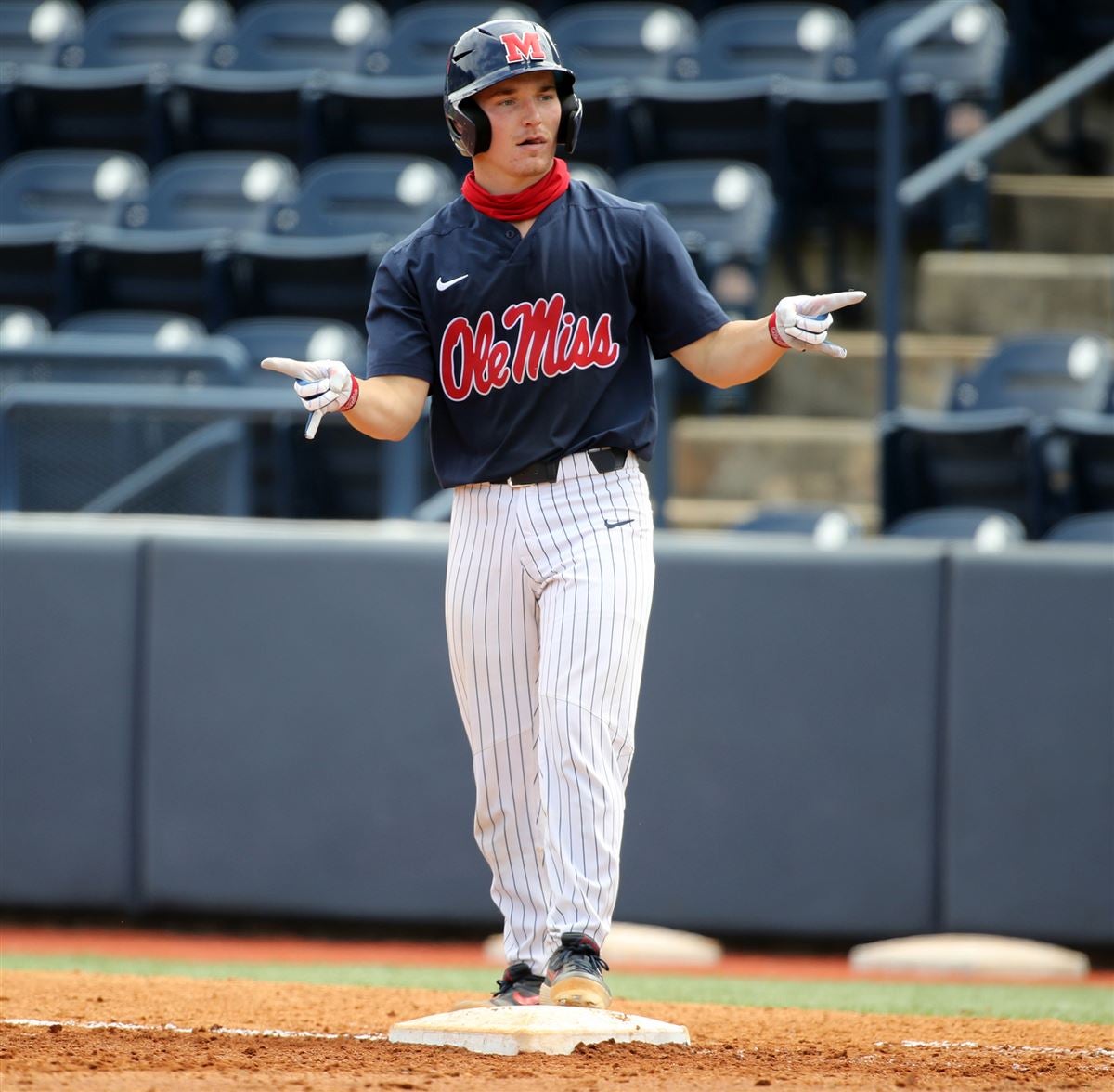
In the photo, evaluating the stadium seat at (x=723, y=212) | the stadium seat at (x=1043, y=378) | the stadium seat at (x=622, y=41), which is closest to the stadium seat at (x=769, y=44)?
the stadium seat at (x=622, y=41)

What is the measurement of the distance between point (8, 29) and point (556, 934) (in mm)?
7834

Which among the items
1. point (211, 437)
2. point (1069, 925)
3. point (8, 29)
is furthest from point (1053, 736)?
point (8, 29)

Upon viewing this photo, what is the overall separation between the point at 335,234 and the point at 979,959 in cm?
415

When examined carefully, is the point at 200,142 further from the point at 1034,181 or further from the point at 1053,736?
the point at 1053,736

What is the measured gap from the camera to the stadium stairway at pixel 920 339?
23.3ft

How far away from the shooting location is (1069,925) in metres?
5.27

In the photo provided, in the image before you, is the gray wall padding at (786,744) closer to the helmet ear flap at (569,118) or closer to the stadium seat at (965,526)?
the stadium seat at (965,526)

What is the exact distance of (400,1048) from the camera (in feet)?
9.84

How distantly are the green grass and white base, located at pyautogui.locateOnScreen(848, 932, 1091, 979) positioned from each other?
147 mm

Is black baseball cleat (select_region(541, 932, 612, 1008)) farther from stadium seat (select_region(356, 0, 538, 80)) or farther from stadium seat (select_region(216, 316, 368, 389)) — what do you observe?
stadium seat (select_region(356, 0, 538, 80))

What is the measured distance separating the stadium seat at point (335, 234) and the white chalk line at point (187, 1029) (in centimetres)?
422

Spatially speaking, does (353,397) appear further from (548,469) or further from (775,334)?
(775,334)

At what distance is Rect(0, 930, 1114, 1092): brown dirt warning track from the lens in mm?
2650

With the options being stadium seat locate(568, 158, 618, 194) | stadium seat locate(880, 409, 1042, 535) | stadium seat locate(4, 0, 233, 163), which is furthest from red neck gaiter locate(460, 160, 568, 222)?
stadium seat locate(4, 0, 233, 163)
